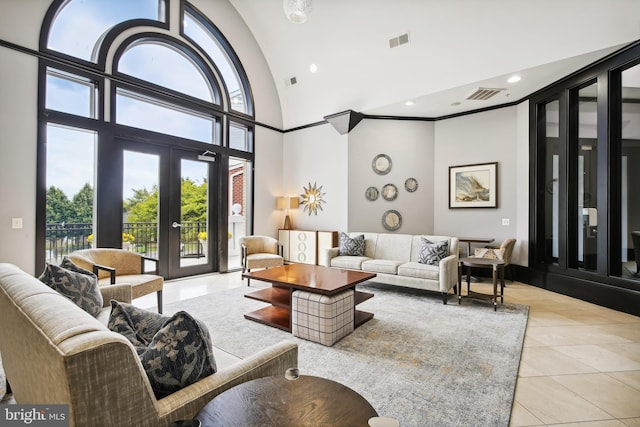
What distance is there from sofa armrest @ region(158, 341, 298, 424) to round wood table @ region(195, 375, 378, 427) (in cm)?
6

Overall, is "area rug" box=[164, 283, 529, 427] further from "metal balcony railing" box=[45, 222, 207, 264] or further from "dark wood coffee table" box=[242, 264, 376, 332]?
"metal balcony railing" box=[45, 222, 207, 264]

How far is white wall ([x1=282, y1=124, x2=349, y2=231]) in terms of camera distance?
6465 mm

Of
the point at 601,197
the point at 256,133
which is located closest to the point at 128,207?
the point at 256,133

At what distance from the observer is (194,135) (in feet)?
19.1

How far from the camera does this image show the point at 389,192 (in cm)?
650

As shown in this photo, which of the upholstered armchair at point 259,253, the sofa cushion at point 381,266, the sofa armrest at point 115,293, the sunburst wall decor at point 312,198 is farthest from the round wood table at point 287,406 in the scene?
the sunburst wall decor at point 312,198

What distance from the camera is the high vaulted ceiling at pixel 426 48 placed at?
3.90 m

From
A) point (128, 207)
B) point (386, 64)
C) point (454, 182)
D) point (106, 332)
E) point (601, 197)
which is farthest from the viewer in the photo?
point (454, 182)

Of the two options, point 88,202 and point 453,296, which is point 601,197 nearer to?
point 453,296

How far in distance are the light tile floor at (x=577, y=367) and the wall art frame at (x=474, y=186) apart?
7.59 feet

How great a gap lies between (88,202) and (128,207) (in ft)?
1.84

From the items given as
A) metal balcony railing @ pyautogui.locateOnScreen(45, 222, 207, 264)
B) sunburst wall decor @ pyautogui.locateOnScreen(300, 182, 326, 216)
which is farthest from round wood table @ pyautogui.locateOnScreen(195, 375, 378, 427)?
sunburst wall decor @ pyautogui.locateOnScreen(300, 182, 326, 216)

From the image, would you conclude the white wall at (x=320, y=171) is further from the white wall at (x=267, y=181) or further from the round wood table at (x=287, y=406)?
the round wood table at (x=287, y=406)

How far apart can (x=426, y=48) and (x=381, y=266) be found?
142 inches
